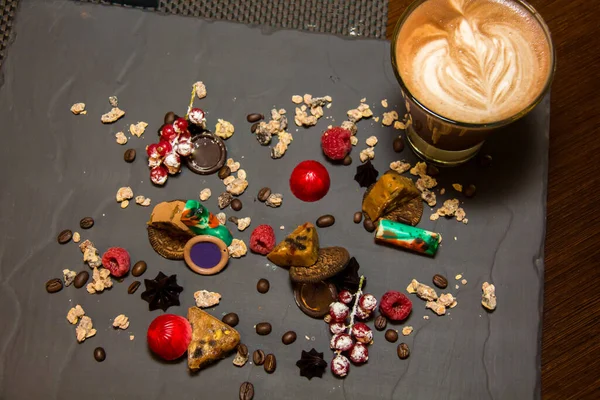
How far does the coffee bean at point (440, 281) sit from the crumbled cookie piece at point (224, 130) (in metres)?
0.71

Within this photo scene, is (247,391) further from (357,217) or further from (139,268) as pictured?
(357,217)

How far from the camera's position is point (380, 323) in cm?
182

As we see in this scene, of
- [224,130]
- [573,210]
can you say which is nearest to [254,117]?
[224,130]

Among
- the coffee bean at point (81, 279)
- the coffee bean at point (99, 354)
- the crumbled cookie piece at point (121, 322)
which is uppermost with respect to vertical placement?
the coffee bean at point (81, 279)

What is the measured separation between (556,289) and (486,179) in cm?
39

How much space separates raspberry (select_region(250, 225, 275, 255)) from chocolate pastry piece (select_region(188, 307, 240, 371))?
0.22m

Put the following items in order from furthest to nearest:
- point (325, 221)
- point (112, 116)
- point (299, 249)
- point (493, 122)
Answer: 1. point (112, 116)
2. point (325, 221)
3. point (299, 249)
4. point (493, 122)

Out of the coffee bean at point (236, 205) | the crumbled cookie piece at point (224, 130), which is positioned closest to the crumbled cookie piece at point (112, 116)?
the crumbled cookie piece at point (224, 130)

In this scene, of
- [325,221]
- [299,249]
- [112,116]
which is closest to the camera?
[299,249]

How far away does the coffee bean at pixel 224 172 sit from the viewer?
1.93 m

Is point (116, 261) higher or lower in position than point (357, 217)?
lower

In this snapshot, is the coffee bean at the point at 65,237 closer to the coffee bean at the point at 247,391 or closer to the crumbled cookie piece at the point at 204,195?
the crumbled cookie piece at the point at 204,195

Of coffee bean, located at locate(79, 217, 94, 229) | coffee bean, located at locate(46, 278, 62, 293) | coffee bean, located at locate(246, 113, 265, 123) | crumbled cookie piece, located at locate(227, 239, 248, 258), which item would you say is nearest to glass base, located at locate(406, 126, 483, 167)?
coffee bean, located at locate(246, 113, 265, 123)

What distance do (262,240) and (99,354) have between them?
0.53 m
